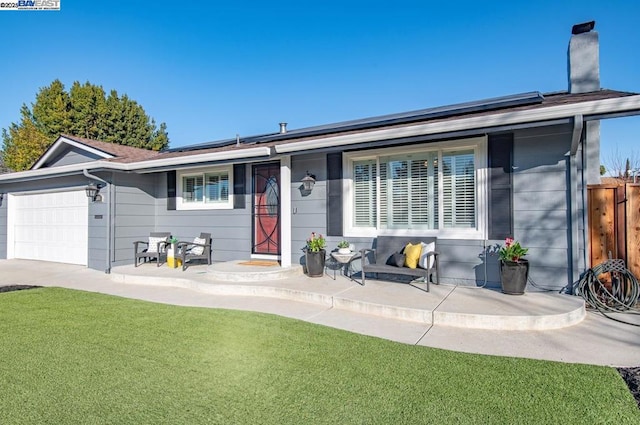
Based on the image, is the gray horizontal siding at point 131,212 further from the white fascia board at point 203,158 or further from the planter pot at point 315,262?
the planter pot at point 315,262

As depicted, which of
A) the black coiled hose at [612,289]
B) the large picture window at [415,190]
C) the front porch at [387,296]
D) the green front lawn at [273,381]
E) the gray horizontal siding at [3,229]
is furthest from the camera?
the gray horizontal siding at [3,229]

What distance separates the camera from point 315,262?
6578mm

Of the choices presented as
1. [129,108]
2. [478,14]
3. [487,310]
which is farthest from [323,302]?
[129,108]

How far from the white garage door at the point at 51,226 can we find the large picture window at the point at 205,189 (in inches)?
97.6

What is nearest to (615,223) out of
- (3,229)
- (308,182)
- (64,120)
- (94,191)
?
(308,182)

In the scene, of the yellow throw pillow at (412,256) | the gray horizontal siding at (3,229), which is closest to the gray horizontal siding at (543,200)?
the yellow throw pillow at (412,256)

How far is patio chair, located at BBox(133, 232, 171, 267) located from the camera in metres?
8.29

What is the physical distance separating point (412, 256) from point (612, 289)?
2.66m

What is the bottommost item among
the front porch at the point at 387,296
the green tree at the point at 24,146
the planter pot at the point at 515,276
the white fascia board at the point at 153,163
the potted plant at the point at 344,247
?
the front porch at the point at 387,296

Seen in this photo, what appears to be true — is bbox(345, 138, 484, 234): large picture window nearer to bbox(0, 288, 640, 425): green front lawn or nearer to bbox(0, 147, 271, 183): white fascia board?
bbox(0, 147, 271, 183): white fascia board

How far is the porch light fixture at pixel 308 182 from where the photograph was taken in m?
7.04

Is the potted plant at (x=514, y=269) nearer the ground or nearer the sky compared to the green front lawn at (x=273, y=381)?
nearer the sky

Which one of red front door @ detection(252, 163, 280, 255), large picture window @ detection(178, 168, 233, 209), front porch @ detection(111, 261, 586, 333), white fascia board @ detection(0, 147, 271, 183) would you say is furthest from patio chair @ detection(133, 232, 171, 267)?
red front door @ detection(252, 163, 280, 255)

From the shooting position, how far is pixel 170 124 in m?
28.2
